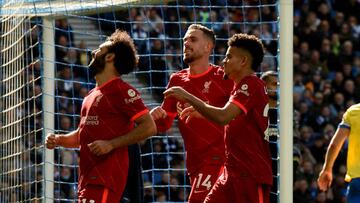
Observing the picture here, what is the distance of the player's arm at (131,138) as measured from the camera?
26.9 ft

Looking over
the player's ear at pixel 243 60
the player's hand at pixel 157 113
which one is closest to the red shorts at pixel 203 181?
the player's hand at pixel 157 113

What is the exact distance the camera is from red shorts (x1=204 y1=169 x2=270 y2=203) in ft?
27.5

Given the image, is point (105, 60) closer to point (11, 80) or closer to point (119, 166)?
point (119, 166)

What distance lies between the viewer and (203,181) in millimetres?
9336

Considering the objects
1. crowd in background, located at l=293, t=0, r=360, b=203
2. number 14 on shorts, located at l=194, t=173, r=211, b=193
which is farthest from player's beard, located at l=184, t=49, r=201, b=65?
crowd in background, located at l=293, t=0, r=360, b=203

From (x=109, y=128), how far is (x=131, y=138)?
0.22 m

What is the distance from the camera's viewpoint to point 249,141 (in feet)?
27.6

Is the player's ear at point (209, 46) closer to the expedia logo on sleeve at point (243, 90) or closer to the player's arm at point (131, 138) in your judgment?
the expedia logo on sleeve at point (243, 90)

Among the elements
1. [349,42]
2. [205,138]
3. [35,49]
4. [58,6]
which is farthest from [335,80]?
[205,138]

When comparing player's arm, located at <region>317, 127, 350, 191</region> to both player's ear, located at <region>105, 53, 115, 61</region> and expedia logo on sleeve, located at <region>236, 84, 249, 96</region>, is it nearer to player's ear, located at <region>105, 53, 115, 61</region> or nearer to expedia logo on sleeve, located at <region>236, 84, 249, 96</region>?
expedia logo on sleeve, located at <region>236, 84, 249, 96</region>

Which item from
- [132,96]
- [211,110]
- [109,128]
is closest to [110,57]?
[132,96]

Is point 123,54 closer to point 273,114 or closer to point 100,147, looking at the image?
point 100,147

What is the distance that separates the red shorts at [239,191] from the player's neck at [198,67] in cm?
140

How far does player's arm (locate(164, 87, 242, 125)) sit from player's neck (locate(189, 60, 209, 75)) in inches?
53.0
